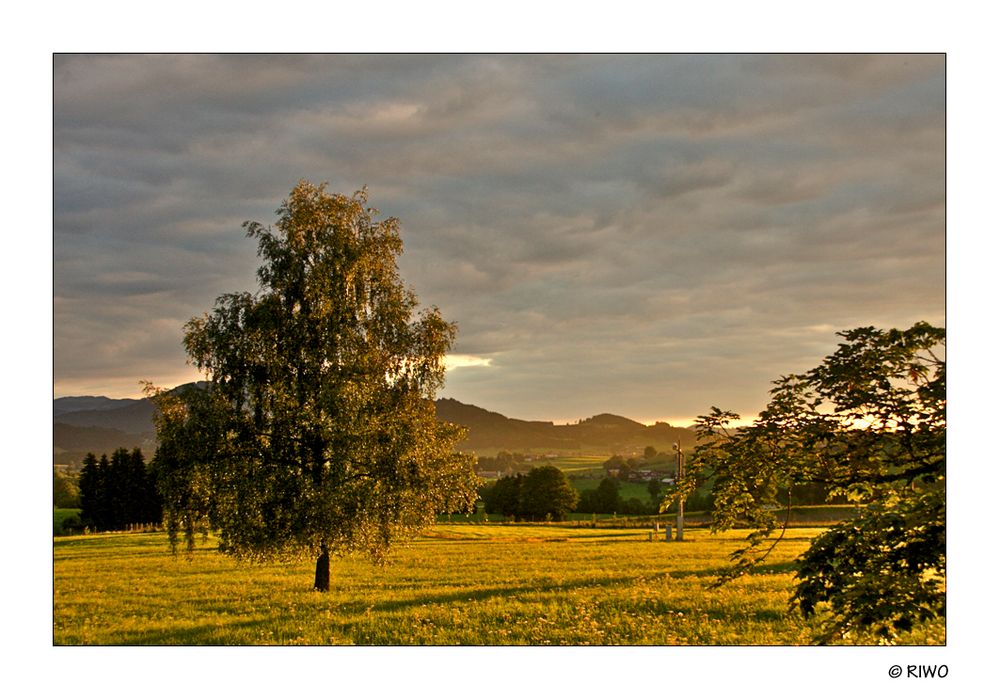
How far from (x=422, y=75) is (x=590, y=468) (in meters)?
9.62

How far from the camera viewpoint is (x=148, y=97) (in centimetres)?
1238

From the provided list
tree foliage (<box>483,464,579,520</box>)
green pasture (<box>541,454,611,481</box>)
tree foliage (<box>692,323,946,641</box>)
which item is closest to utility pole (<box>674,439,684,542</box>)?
tree foliage (<box>692,323,946,641</box>)

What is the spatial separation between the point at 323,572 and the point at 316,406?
3.41 m

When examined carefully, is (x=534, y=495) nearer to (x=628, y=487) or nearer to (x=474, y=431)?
(x=628, y=487)

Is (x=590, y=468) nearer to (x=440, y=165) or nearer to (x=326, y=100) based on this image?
(x=440, y=165)

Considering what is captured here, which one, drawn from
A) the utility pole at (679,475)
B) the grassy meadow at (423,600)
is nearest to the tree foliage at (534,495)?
the grassy meadow at (423,600)

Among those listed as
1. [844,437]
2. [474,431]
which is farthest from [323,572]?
A: [844,437]

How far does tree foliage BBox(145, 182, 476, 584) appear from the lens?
12633 millimetres

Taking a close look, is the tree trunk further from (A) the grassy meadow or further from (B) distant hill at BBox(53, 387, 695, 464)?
(B) distant hill at BBox(53, 387, 695, 464)

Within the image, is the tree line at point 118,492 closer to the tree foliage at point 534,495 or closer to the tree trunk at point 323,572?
the tree trunk at point 323,572

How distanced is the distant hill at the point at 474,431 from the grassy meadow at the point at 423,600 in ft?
7.56

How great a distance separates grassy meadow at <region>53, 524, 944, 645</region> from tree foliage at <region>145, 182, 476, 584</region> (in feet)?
3.71

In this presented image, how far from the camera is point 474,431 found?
13.9 meters
